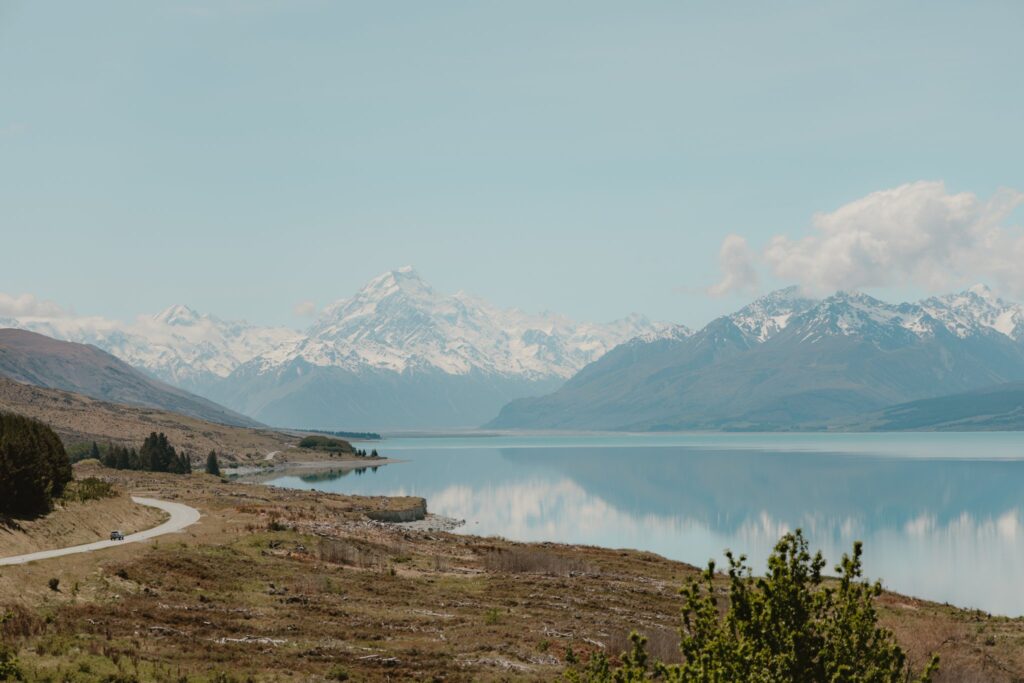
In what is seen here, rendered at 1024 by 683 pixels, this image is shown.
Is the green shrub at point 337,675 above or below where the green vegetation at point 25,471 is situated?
below

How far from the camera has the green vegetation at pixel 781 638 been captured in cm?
1530

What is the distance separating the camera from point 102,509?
62688 mm

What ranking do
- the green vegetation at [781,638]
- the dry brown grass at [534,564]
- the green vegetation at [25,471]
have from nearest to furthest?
the green vegetation at [781,638]
the green vegetation at [25,471]
the dry brown grass at [534,564]

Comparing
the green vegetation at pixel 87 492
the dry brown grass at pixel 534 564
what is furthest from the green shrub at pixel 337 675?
the green vegetation at pixel 87 492

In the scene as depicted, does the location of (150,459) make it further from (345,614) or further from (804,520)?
(345,614)

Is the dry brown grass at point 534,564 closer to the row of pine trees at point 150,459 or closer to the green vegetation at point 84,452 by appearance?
the row of pine trees at point 150,459

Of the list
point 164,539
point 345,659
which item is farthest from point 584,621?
point 164,539

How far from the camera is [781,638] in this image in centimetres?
1582

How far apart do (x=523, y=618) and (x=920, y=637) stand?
18.6 m

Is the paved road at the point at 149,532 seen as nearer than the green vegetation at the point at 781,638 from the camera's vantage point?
No

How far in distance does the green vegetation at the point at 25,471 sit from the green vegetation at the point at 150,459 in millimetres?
91688

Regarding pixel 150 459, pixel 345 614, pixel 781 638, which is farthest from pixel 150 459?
pixel 781 638

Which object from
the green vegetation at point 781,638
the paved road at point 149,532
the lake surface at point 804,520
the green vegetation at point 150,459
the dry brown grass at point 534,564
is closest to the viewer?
the green vegetation at point 781,638

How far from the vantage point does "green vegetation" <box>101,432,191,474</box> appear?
14925 centimetres
